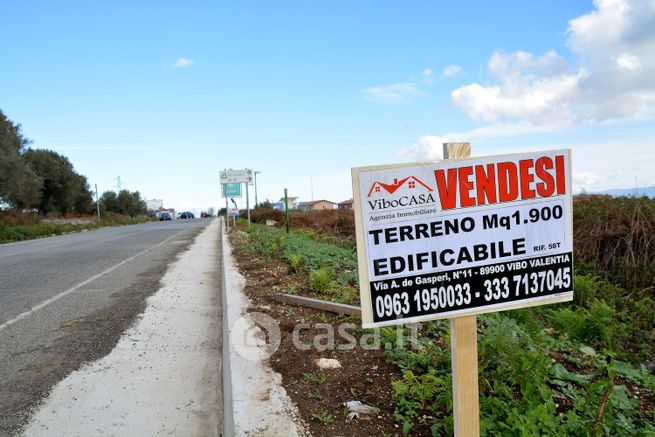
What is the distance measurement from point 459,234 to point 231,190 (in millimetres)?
24106

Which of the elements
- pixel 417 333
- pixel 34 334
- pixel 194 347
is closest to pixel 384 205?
pixel 417 333

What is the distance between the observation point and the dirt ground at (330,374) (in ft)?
9.00

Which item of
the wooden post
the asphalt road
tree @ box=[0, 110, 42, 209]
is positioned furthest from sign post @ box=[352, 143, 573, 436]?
tree @ box=[0, 110, 42, 209]

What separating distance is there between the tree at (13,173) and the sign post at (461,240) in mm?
35297

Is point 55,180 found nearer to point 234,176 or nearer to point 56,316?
point 234,176

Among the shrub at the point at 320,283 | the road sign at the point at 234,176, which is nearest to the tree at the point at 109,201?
the road sign at the point at 234,176

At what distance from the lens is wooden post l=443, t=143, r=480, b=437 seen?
7.49ft

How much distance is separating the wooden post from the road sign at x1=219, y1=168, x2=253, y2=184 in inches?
863

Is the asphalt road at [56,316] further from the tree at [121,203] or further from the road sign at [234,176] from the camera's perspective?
the tree at [121,203]

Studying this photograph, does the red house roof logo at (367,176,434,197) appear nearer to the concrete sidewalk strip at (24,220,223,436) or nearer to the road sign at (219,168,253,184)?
the concrete sidewalk strip at (24,220,223,436)

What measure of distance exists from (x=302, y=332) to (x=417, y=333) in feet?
3.65

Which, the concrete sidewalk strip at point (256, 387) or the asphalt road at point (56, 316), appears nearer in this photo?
the concrete sidewalk strip at point (256, 387)

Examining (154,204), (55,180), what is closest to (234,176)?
(55,180)

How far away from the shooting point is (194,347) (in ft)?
15.5
